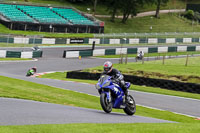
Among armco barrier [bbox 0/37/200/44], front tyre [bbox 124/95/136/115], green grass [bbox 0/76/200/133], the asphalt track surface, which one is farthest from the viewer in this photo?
armco barrier [bbox 0/37/200/44]

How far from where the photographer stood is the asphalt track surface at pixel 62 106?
1007 cm

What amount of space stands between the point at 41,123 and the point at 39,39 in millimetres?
42563

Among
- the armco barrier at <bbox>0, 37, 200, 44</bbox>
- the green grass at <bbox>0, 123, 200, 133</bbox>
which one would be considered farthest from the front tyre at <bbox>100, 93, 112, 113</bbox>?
the armco barrier at <bbox>0, 37, 200, 44</bbox>

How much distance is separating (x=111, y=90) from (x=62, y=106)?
1862mm

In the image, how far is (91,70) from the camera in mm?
29984

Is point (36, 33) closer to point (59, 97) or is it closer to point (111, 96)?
point (59, 97)

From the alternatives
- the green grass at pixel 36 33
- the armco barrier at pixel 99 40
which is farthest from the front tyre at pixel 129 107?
the green grass at pixel 36 33

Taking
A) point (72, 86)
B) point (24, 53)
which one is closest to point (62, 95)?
point (72, 86)

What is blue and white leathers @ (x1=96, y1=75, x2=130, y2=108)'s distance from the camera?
42.8 ft

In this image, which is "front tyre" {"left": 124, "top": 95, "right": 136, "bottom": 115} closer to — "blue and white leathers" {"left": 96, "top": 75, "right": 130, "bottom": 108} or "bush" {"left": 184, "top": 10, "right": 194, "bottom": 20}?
"blue and white leathers" {"left": 96, "top": 75, "right": 130, "bottom": 108}

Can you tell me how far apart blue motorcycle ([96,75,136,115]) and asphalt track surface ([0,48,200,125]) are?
1.22ft

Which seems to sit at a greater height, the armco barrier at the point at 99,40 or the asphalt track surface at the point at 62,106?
the armco barrier at the point at 99,40

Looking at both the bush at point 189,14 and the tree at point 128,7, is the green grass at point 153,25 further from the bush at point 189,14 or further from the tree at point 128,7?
the bush at point 189,14

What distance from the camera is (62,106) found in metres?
13.9
